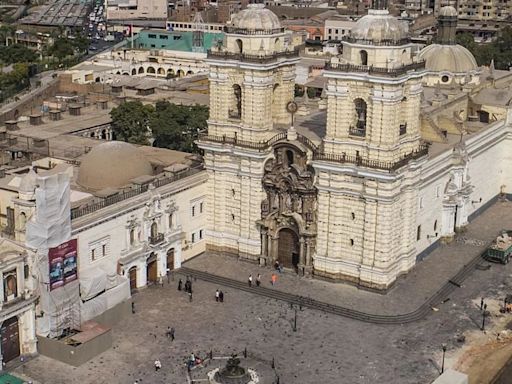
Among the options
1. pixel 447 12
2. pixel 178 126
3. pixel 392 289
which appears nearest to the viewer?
pixel 392 289

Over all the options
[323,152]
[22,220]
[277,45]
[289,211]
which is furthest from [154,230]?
[277,45]

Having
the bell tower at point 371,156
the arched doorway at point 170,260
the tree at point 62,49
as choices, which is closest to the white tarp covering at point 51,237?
the arched doorway at point 170,260

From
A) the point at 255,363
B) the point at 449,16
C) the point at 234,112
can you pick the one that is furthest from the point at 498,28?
the point at 255,363

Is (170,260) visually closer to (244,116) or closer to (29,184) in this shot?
(244,116)

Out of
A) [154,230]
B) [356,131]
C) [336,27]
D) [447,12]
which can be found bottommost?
[154,230]

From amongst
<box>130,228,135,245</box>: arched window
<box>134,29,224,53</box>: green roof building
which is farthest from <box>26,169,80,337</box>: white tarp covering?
<box>134,29,224,53</box>: green roof building

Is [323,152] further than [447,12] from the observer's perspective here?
No
